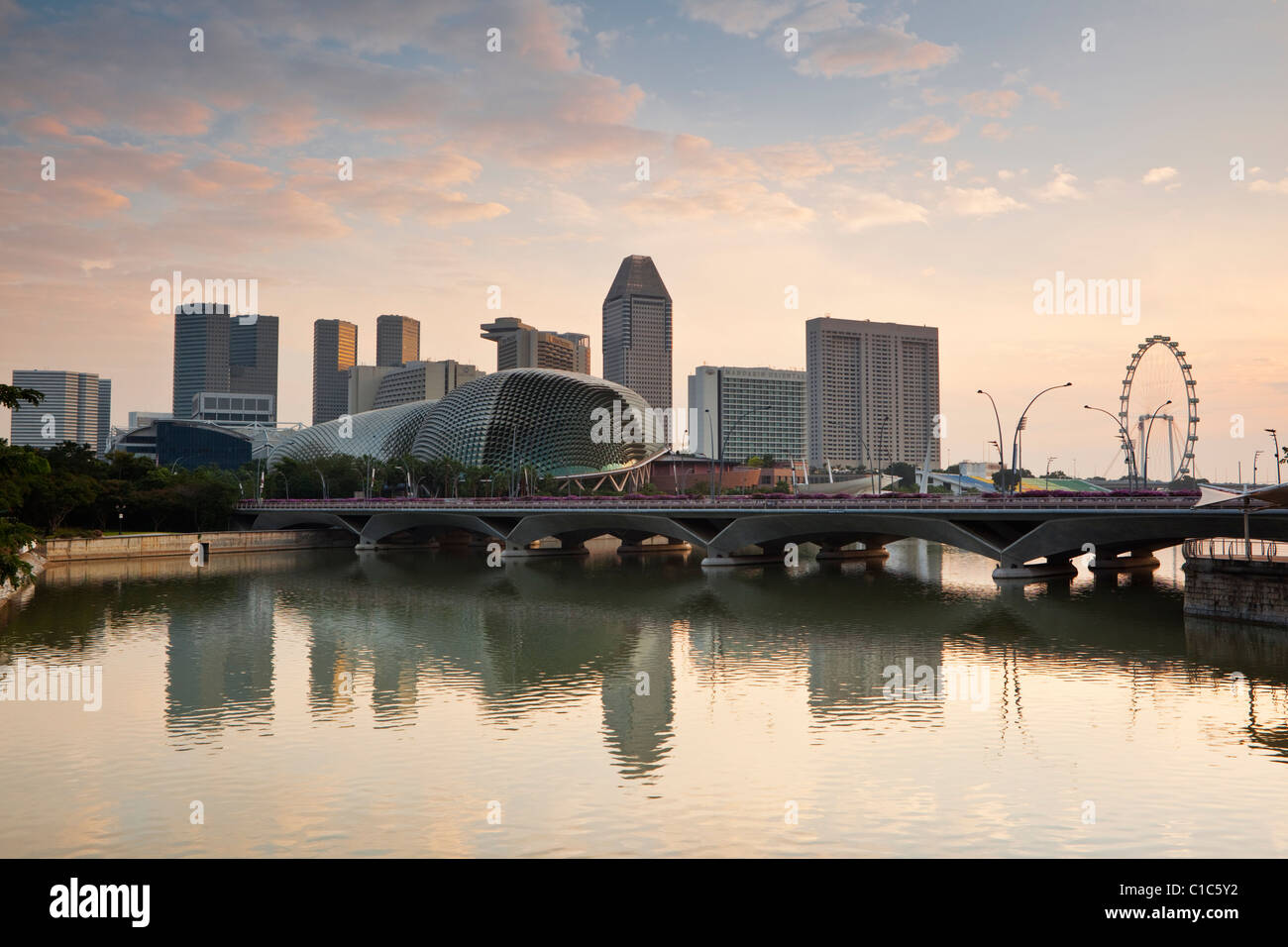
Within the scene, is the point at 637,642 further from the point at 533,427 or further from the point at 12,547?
the point at 533,427

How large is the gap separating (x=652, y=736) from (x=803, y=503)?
39006mm

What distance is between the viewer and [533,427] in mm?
130125

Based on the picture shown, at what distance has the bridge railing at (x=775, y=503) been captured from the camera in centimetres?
4406

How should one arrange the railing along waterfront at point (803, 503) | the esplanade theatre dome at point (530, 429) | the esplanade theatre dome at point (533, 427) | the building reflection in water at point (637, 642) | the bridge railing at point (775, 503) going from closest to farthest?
1. the building reflection in water at point (637, 642)
2. the railing along waterfront at point (803, 503)
3. the bridge railing at point (775, 503)
4. the esplanade theatre dome at point (533, 427)
5. the esplanade theatre dome at point (530, 429)

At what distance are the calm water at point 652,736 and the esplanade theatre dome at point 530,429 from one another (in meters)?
87.6

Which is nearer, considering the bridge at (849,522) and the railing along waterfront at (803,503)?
the bridge at (849,522)

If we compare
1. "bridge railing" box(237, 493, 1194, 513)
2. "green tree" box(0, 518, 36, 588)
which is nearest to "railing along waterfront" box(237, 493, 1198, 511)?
"bridge railing" box(237, 493, 1194, 513)

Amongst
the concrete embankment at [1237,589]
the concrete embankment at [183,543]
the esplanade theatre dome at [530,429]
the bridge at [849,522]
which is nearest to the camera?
the concrete embankment at [1237,589]

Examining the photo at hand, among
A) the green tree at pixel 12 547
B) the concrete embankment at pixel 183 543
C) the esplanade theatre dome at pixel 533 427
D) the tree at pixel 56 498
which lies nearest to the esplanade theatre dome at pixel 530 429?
the esplanade theatre dome at pixel 533 427

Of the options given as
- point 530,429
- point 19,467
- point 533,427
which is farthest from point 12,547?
point 533,427

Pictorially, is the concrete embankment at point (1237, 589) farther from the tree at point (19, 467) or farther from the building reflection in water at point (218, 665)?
the tree at point (19, 467)

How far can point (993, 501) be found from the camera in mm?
48281
